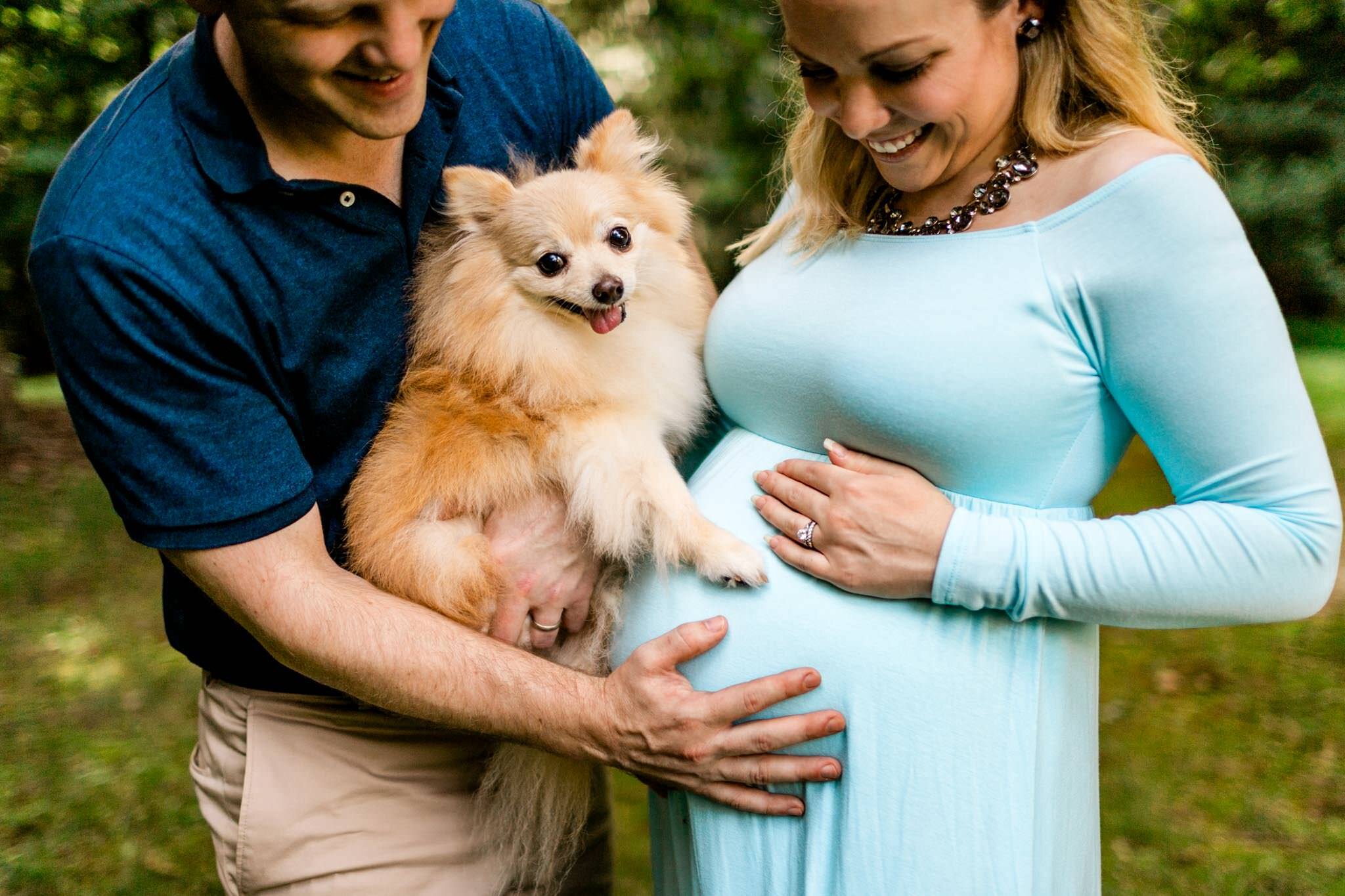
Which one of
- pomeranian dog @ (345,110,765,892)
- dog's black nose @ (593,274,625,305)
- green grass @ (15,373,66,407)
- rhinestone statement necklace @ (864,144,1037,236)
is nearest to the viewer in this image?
rhinestone statement necklace @ (864,144,1037,236)

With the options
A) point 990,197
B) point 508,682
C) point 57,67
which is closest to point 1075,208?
point 990,197

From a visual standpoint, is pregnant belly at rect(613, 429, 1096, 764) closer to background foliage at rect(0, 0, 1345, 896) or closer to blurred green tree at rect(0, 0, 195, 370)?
background foliage at rect(0, 0, 1345, 896)

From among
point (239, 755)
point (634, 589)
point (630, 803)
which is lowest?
point (630, 803)

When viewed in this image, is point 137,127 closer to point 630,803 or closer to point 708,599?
point 708,599

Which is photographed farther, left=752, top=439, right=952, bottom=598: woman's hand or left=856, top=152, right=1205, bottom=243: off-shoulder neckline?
left=752, top=439, right=952, bottom=598: woman's hand

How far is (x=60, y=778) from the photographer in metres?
3.91

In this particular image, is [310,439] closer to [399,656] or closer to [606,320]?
[399,656]

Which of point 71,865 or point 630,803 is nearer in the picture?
point 71,865

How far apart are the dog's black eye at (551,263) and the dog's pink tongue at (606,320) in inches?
5.3

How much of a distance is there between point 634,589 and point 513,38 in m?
1.29

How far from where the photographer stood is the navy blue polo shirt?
1620 millimetres

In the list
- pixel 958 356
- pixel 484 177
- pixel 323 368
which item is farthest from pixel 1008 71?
pixel 323 368

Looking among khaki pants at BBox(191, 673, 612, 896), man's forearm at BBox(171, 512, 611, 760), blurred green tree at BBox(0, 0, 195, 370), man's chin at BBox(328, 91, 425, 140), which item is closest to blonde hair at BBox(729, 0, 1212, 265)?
man's chin at BBox(328, 91, 425, 140)

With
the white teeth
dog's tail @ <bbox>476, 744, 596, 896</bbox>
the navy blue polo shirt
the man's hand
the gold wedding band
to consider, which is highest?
the white teeth
